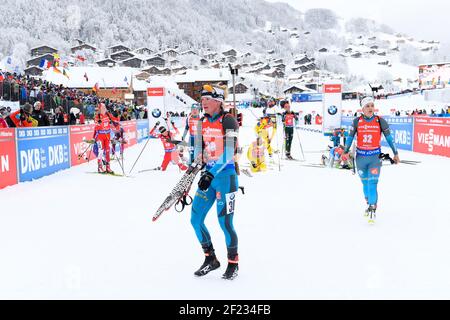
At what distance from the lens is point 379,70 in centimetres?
16138

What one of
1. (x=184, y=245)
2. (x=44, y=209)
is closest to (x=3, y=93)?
(x=44, y=209)

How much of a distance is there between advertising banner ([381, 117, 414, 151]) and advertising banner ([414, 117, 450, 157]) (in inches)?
17.6

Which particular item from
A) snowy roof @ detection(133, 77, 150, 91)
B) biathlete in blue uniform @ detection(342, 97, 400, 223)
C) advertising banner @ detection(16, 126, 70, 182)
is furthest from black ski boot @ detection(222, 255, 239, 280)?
snowy roof @ detection(133, 77, 150, 91)

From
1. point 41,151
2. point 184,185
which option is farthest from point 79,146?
point 184,185

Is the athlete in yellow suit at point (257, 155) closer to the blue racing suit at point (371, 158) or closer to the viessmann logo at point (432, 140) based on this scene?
the blue racing suit at point (371, 158)

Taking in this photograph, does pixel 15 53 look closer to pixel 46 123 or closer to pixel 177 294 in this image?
pixel 46 123

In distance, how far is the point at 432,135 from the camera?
1614 cm

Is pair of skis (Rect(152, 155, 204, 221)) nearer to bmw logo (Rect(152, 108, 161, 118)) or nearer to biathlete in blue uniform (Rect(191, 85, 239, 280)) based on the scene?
biathlete in blue uniform (Rect(191, 85, 239, 280))

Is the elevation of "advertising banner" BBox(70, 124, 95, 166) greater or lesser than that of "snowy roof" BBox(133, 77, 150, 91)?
lesser

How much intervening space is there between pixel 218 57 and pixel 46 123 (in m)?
158

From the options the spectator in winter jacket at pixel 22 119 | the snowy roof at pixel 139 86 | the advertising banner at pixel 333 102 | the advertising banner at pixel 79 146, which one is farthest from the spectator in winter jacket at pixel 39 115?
the snowy roof at pixel 139 86

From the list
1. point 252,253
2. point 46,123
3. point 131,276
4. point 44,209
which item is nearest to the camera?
point 131,276

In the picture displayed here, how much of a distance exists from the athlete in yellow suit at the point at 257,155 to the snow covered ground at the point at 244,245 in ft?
10.0

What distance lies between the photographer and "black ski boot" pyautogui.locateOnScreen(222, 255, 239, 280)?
4242 mm
